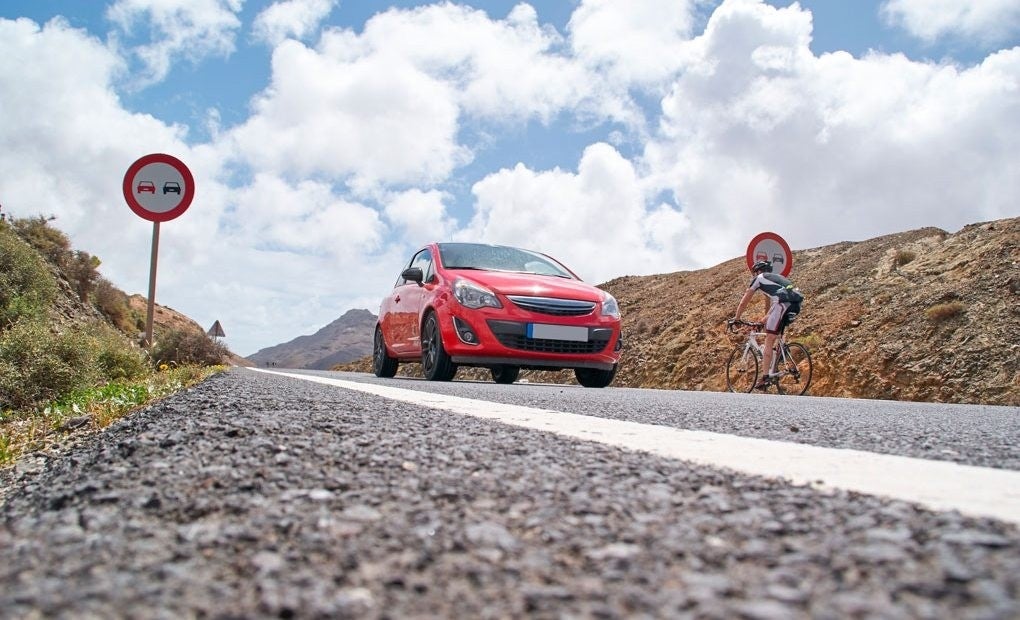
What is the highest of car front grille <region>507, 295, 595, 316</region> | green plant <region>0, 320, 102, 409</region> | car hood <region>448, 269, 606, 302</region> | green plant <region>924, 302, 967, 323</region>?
green plant <region>924, 302, 967, 323</region>

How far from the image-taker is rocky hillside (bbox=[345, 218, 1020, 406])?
12.7 m

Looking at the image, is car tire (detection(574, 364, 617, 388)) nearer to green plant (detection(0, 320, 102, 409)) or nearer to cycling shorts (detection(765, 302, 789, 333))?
cycling shorts (detection(765, 302, 789, 333))

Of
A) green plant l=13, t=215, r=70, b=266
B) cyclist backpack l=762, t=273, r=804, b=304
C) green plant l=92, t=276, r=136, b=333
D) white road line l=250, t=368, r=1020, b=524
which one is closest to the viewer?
white road line l=250, t=368, r=1020, b=524

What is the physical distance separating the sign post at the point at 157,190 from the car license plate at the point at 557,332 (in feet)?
13.7

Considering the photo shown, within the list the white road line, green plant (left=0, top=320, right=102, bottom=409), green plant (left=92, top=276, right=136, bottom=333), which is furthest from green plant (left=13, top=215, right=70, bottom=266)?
the white road line

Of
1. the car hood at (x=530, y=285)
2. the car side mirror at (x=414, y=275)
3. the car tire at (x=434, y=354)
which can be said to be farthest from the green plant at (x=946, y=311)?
the car side mirror at (x=414, y=275)

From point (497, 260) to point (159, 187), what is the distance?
3896 mm

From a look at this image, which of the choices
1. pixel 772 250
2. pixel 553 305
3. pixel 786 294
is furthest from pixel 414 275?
pixel 772 250

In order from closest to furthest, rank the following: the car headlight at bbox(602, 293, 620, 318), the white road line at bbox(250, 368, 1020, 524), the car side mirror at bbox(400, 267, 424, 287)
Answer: the white road line at bbox(250, 368, 1020, 524)
the car headlight at bbox(602, 293, 620, 318)
the car side mirror at bbox(400, 267, 424, 287)

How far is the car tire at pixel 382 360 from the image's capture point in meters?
10.7

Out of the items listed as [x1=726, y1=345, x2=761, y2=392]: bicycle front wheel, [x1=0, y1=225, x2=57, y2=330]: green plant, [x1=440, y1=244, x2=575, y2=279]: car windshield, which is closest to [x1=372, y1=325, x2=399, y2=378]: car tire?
[x1=440, y1=244, x2=575, y2=279]: car windshield

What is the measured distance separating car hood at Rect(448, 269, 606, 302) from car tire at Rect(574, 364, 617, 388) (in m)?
0.95

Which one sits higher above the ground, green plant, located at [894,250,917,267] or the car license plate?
green plant, located at [894,250,917,267]

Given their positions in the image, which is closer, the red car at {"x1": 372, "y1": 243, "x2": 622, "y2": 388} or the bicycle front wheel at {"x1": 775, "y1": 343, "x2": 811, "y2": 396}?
the red car at {"x1": 372, "y1": 243, "x2": 622, "y2": 388}
